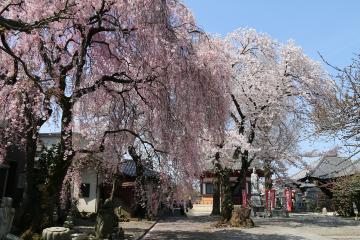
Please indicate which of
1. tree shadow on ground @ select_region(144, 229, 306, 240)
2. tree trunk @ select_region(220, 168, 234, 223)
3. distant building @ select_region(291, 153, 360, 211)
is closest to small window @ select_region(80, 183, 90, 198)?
tree trunk @ select_region(220, 168, 234, 223)

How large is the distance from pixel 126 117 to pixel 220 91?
11.9ft

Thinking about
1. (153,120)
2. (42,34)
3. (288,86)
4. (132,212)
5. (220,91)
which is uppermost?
(288,86)

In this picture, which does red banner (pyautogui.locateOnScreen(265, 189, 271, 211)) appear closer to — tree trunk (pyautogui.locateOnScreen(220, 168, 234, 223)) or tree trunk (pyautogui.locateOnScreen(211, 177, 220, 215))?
tree trunk (pyautogui.locateOnScreen(211, 177, 220, 215))

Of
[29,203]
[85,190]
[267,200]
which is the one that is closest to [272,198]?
[267,200]

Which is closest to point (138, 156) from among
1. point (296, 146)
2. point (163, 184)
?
point (163, 184)

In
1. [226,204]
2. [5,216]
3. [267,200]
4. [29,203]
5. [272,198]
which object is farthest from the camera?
[267,200]

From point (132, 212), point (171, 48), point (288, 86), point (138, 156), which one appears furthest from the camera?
point (132, 212)

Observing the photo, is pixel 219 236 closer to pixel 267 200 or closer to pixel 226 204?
pixel 226 204

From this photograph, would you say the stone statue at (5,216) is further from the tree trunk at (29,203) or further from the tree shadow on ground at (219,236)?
the tree shadow on ground at (219,236)

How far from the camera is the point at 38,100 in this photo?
14.0 m

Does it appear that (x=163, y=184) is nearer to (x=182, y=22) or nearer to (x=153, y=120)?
(x=153, y=120)

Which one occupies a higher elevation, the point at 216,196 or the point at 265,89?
the point at 265,89

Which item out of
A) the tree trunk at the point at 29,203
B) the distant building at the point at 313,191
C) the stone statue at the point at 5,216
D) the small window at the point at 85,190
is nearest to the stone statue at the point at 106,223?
the tree trunk at the point at 29,203

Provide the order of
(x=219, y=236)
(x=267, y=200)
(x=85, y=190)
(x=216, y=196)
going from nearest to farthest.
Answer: (x=219, y=236)
(x=85, y=190)
(x=267, y=200)
(x=216, y=196)
